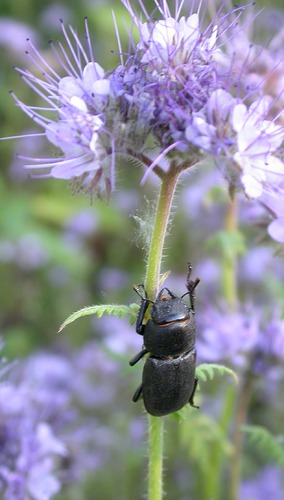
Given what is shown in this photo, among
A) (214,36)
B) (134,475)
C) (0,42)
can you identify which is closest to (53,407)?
(134,475)

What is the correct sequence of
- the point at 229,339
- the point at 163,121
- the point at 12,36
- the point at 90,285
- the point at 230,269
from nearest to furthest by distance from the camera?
the point at 163,121 < the point at 229,339 < the point at 230,269 < the point at 90,285 < the point at 12,36

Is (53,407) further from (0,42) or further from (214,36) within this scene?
(0,42)

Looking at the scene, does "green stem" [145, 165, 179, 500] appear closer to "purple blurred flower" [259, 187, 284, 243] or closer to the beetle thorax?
the beetle thorax

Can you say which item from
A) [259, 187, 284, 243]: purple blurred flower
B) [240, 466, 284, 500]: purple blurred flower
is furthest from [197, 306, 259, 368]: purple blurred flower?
[240, 466, 284, 500]: purple blurred flower

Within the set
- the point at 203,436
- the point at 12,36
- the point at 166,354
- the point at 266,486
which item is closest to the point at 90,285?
the point at 12,36

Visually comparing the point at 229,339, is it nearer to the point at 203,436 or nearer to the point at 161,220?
the point at 203,436
